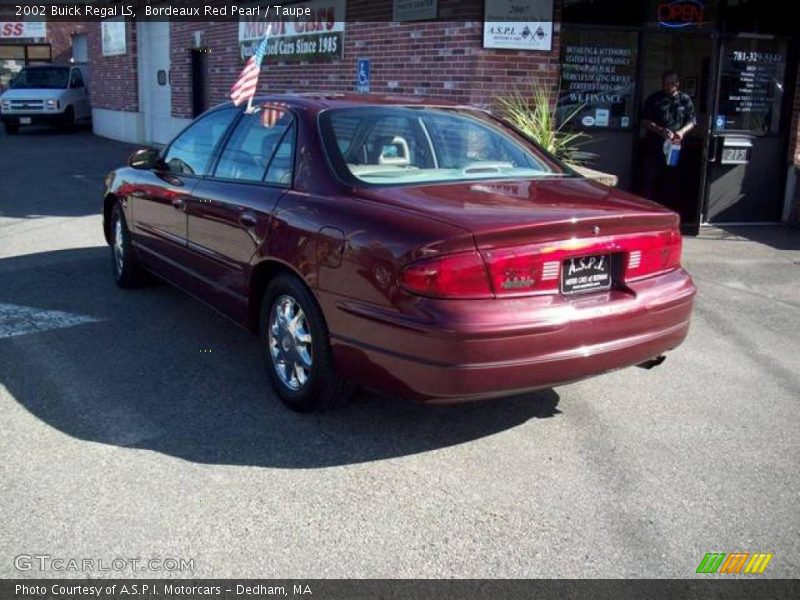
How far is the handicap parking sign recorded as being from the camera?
448 inches

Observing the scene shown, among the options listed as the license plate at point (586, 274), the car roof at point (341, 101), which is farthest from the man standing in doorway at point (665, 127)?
the license plate at point (586, 274)

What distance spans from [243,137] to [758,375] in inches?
132

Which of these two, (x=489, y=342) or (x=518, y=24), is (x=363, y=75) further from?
(x=489, y=342)

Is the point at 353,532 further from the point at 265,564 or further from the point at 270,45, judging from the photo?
the point at 270,45

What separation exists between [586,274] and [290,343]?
1484mm

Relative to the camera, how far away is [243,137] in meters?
5.00

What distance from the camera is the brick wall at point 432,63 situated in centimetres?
943

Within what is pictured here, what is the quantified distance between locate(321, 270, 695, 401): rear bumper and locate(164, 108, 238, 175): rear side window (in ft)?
6.22

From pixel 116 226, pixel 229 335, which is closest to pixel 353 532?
pixel 229 335

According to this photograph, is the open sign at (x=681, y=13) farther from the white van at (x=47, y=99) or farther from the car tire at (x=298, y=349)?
the white van at (x=47, y=99)

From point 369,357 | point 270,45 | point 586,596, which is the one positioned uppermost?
point 270,45

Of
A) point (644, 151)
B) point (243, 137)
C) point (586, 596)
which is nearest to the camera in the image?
point (586, 596)

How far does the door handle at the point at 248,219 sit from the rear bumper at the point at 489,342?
31.5 inches

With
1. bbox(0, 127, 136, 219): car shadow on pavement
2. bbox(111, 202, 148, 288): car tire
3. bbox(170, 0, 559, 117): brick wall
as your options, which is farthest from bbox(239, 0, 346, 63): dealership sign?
bbox(111, 202, 148, 288): car tire
